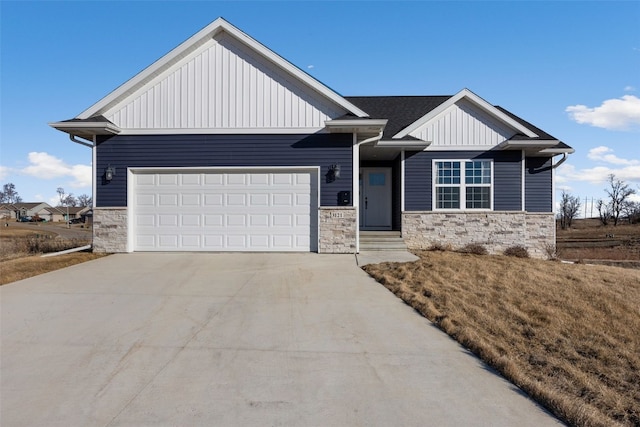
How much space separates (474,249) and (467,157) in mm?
3133

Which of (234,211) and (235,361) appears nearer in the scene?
(235,361)

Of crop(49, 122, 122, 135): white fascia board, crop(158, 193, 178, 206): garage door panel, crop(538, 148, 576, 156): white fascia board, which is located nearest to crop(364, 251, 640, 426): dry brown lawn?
crop(538, 148, 576, 156): white fascia board

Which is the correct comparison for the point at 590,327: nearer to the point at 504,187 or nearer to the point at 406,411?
the point at 406,411

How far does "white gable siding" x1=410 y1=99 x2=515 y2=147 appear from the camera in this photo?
44.8 ft

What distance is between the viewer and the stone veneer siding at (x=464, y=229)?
1363 centimetres

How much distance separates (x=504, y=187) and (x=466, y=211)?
1.55m

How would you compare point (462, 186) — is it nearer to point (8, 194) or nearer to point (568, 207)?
point (568, 207)

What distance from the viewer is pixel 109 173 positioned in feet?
37.5

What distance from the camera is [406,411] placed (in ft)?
11.2

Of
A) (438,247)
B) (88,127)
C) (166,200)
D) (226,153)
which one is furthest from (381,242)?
(88,127)

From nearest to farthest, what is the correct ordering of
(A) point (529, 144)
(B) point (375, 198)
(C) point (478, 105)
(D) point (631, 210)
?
(A) point (529, 144) < (C) point (478, 105) < (B) point (375, 198) < (D) point (631, 210)

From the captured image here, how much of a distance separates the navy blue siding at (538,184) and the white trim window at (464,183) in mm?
1496

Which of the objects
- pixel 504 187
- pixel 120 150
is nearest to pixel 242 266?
pixel 120 150

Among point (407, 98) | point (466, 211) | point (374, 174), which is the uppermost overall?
point (407, 98)
